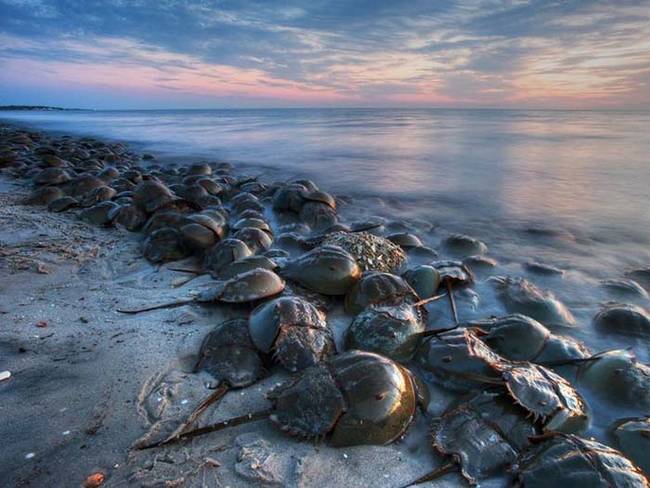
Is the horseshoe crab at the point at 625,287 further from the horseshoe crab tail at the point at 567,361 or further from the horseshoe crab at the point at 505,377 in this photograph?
the horseshoe crab at the point at 505,377

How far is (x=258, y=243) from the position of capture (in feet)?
13.7

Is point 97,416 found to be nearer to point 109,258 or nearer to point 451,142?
point 109,258

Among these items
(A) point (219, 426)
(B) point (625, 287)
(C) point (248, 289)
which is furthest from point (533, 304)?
(A) point (219, 426)

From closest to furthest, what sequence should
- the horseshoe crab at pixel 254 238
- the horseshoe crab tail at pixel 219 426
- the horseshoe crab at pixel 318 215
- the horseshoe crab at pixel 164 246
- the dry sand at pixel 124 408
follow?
the dry sand at pixel 124 408 → the horseshoe crab tail at pixel 219 426 → the horseshoe crab at pixel 164 246 → the horseshoe crab at pixel 254 238 → the horseshoe crab at pixel 318 215

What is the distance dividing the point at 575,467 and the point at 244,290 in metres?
2.07

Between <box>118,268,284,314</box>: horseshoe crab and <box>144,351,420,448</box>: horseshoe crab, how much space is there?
39.7 inches

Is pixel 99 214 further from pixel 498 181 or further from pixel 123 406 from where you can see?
pixel 498 181

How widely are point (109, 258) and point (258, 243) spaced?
146 centimetres

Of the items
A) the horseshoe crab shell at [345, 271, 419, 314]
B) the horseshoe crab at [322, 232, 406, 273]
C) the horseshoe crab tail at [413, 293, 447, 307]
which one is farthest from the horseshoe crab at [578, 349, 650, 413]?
the horseshoe crab at [322, 232, 406, 273]

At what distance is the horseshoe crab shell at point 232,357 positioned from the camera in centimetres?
221

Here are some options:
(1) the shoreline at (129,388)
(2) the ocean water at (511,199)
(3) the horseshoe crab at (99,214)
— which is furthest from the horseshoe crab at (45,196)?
(2) the ocean water at (511,199)

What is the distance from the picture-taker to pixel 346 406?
5.87 feet

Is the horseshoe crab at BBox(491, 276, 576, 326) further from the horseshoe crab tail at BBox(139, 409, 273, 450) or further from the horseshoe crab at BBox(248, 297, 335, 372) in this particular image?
the horseshoe crab tail at BBox(139, 409, 273, 450)

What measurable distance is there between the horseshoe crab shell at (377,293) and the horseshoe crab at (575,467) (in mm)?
1320
